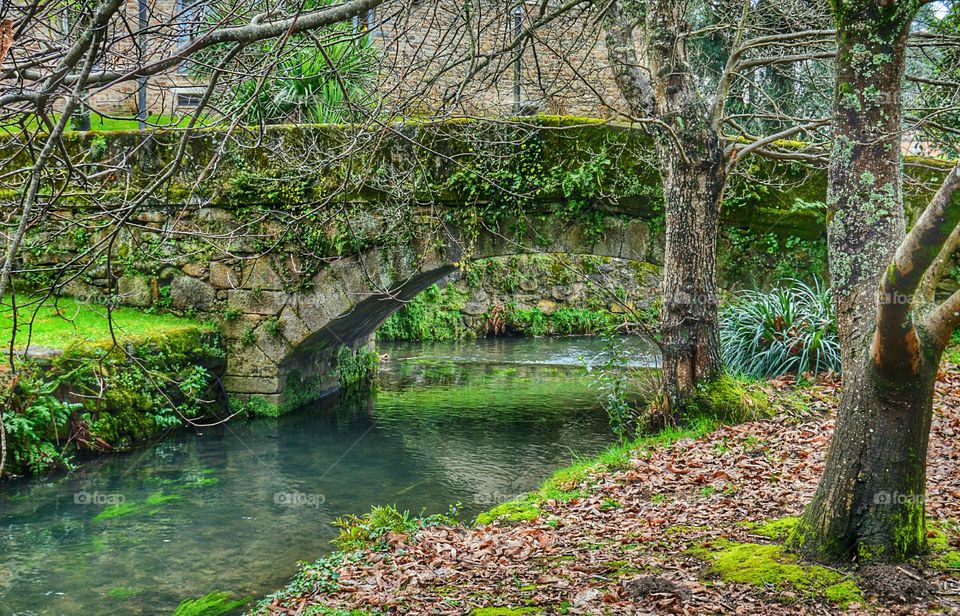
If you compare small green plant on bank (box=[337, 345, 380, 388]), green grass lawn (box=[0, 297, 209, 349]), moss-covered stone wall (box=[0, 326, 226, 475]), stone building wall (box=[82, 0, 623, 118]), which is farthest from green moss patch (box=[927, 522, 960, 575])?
small green plant on bank (box=[337, 345, 380, 388])

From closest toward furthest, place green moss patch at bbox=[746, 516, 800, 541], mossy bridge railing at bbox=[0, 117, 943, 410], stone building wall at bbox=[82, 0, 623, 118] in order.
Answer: green moss patch at bbox=[746, 516, 800, 541]
stone building wall at bbox=[82, 0, 623, 118]
mossy bridge railing at bbox=[0, 117, 943, 410]

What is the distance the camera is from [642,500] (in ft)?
15.1

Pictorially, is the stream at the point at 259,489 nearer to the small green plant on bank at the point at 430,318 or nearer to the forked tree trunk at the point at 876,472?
the forked tree trunk at the point at 876,472

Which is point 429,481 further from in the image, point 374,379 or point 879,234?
point 374,379

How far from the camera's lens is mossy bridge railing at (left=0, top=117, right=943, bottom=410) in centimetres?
783

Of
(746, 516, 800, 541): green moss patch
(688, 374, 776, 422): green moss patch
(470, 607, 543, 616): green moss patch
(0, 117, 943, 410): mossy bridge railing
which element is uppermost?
(0, 117, 943, 410): mossy bridge railing

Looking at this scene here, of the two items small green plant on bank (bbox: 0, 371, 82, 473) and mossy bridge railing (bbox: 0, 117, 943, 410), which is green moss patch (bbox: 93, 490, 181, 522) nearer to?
small green plant on bank (bbox: 0, 371, 82, 473)

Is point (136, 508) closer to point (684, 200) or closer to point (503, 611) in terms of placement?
point (503, 611)

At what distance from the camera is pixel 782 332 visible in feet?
25.9

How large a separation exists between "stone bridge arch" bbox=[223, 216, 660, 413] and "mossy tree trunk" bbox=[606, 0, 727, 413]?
5.93ft

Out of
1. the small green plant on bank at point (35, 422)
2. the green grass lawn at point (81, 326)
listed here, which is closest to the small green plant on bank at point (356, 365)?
the green grass lawn at point (81, 326)

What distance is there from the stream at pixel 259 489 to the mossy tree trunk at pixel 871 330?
128 inches

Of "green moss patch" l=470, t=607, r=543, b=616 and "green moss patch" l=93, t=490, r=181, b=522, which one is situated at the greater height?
"green moss patch" l=470, t=607, r=543, b=616

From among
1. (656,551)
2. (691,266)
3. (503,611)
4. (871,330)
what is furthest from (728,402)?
(503,611)
